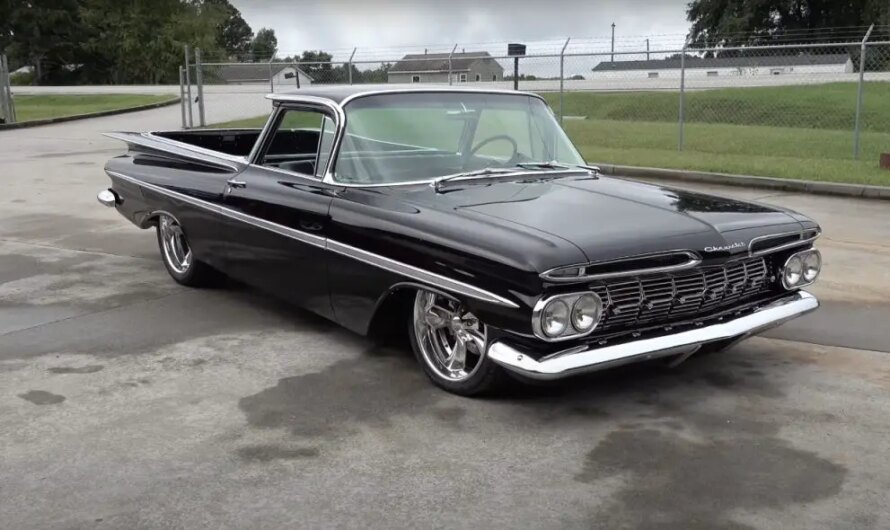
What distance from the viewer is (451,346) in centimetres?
436

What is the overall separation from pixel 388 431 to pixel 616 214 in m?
1.46

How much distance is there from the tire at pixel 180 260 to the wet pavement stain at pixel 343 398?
6.48 ft

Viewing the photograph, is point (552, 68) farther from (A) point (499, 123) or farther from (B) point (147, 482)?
(B) point (147, 482)

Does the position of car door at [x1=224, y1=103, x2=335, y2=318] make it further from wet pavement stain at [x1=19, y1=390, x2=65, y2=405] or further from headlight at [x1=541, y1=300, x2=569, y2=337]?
headlight at [x1=541, y1=300, x2=569, y2=337]

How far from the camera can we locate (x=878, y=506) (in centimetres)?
316

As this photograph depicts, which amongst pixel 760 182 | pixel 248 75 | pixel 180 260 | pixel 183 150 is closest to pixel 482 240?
pixel 183 150

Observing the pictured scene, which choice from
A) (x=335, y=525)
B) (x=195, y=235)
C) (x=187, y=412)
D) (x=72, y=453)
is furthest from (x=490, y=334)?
(x=195, y=235)

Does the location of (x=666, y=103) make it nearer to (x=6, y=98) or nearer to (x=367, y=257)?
(x=6, y=98)

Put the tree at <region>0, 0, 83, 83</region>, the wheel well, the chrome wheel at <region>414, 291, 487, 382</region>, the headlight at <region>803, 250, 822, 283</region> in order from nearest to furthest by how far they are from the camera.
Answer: the chrome wheel at <region>414, 291, 487, 382</region> < the wheel well < the headlight at <region>803, 250, 822, 283</region> < the tree at <region>0, 0, 83, 83</region>

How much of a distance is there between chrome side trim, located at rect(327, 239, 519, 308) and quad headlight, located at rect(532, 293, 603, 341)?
0.41 feet

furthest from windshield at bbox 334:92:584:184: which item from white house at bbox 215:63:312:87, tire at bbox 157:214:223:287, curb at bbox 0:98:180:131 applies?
white house at bbox 215:63:312:87

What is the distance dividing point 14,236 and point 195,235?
3.45 m

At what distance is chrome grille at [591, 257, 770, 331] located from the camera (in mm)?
3820

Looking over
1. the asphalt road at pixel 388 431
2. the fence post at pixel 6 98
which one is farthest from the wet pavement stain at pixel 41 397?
the fence post at pixel 6 98
